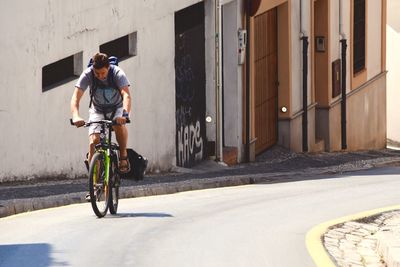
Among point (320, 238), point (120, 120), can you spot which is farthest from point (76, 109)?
point (320, 238)

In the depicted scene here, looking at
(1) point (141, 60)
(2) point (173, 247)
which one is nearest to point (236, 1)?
(1) point (141, 60)

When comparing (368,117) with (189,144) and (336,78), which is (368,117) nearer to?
(336,78)

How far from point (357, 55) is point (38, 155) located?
62.1 feet

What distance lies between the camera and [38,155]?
57.1 feet

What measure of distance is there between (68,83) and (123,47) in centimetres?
205

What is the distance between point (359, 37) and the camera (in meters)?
35.4

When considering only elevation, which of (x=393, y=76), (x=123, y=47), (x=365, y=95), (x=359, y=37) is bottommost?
(x=123, y=47)

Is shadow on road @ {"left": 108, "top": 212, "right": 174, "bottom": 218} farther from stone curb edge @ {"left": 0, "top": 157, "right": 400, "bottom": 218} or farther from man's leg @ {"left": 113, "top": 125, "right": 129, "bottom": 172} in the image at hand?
stone curb edge @ {"left": 0, "top": 157, "right": 400, "bottom": 218}

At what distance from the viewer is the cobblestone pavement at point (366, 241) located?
432 inches

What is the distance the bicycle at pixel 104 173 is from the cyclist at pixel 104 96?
3.5 inches

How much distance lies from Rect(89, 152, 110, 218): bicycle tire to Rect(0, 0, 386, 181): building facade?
3.55 meters

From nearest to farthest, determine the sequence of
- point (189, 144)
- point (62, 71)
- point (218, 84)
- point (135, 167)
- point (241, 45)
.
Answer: point (135, 167) < point (62, 71) < point (189, 144) < point (218, 84) < point (241, 45)

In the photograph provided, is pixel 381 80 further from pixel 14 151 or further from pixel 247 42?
pixel 14 151

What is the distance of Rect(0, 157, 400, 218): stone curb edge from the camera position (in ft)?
47.4
